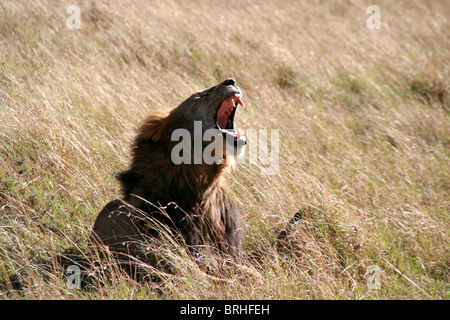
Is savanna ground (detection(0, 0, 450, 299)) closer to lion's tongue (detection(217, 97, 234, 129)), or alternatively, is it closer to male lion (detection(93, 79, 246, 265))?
male lion (detection(93, 79, 246, 265))

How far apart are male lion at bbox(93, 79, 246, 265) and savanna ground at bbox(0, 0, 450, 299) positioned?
0.23m

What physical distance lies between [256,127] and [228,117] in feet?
6.09

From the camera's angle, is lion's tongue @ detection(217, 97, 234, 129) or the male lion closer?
the male lion

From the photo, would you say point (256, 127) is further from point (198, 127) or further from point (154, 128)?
point (154, 128)

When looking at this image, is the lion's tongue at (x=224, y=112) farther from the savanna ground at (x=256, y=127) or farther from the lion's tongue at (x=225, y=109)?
the savanna ground at (x=256, y=127)

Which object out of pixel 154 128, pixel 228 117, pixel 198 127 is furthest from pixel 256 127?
pixel 154 128

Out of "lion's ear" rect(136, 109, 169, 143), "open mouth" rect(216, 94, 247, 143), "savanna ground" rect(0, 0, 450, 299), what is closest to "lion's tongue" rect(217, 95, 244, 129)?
"open mouth" rect(216, 94, 247, 143)

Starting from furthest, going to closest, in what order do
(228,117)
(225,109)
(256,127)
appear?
(256,127), (228,117), (225,109)

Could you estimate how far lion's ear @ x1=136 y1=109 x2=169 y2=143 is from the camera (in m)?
3.79

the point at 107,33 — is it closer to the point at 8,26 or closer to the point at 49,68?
the point at 8,26

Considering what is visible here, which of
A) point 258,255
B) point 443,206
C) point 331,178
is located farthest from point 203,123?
point 443,206

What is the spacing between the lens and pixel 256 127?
6078mm

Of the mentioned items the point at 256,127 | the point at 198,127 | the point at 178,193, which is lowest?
the point at 178,193
